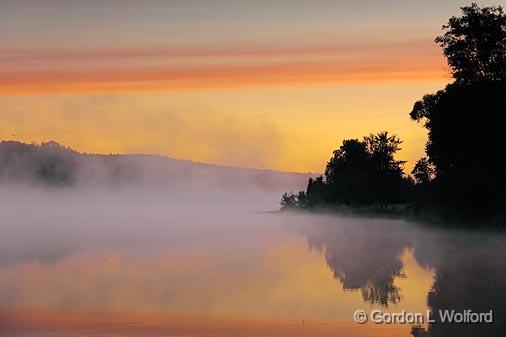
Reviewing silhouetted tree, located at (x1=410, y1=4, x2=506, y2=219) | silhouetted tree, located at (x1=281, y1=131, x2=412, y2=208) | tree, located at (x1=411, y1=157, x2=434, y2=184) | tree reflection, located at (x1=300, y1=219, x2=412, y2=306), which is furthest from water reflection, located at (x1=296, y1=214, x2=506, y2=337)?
silhouetted tree, located at (x1=281, y1=131, x2=412, y2=208)

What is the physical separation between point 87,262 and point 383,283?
17.5 m

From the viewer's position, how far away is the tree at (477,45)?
74.4 metres

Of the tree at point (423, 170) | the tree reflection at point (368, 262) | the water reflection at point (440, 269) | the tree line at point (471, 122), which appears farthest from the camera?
the tree at point (423, 170)

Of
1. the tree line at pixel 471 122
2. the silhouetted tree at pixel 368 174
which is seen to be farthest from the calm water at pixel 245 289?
the silhouetted tree at pixel 368 174

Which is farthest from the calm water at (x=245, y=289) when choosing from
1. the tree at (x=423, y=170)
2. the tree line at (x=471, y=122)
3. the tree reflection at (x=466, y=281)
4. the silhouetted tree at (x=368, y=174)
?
the silhouetted tree at (x=368, y=174)

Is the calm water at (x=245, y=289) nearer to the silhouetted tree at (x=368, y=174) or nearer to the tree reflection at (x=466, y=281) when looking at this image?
the tree reflection at (x=466, y=281)

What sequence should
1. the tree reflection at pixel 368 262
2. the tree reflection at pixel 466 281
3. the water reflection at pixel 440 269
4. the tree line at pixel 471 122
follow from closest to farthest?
the tree reflection at pixel 466 281
the water reflection at pixel 440 269
the tree reflection at pixel 368 262
the tree line at pixel 471 122

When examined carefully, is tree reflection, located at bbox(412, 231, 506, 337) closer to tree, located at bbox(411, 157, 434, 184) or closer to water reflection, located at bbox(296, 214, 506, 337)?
water reflection, located at bbox(296, 214, 506, 337)

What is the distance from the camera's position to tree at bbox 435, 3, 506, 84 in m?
74.4

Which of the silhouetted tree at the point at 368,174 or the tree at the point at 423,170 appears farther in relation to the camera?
the silhouetted tree at the point at 368,174

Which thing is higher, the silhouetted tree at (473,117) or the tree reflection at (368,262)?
the silhouetted tree at (473,117)

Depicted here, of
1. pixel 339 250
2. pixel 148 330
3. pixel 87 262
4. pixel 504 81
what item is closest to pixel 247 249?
pixel 339 250

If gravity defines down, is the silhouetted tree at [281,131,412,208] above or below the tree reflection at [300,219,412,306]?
above

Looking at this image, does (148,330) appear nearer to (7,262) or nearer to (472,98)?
(7,262)
